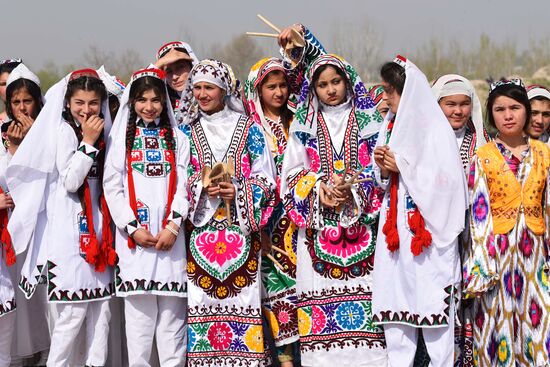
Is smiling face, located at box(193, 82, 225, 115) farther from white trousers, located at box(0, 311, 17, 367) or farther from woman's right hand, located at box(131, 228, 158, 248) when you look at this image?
white trousers, located at box(0, 311, 17, 367)

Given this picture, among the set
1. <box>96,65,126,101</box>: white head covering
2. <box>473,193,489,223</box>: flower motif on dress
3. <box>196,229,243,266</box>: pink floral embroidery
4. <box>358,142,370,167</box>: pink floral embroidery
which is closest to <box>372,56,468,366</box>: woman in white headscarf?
<box>473,193,489,223</box>: flower motif on dress

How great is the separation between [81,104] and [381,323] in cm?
248

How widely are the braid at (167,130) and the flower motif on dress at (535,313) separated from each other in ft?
8.36

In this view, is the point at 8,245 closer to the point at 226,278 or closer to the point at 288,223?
the point at 226,278

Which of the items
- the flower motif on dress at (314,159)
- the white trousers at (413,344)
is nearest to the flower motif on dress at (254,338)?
the white trousers at (413,344)

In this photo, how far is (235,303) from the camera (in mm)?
4926

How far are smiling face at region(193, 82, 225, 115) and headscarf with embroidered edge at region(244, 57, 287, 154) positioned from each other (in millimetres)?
346

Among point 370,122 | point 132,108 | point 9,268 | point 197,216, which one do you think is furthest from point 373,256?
point 9,268

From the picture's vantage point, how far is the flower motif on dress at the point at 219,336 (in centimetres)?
491

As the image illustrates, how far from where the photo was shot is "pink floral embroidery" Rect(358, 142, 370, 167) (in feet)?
16.3

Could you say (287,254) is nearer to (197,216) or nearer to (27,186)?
(197,216)

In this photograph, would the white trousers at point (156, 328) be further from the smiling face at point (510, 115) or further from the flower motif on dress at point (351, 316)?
the smiling face at point (510, 115)

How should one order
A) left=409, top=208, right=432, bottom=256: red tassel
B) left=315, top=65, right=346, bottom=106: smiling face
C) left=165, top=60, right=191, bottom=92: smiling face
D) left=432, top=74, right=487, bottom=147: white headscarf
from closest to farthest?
left=409, top=208, right=432, bottom=256: red tassel, left=315, top=65, right=346, bottom=106: smiling face, left=432, top=74, right=487, bottom=147: white headscarf, left=165, top=60, right=191, bottom=92: smiling face

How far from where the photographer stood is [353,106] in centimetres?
511
